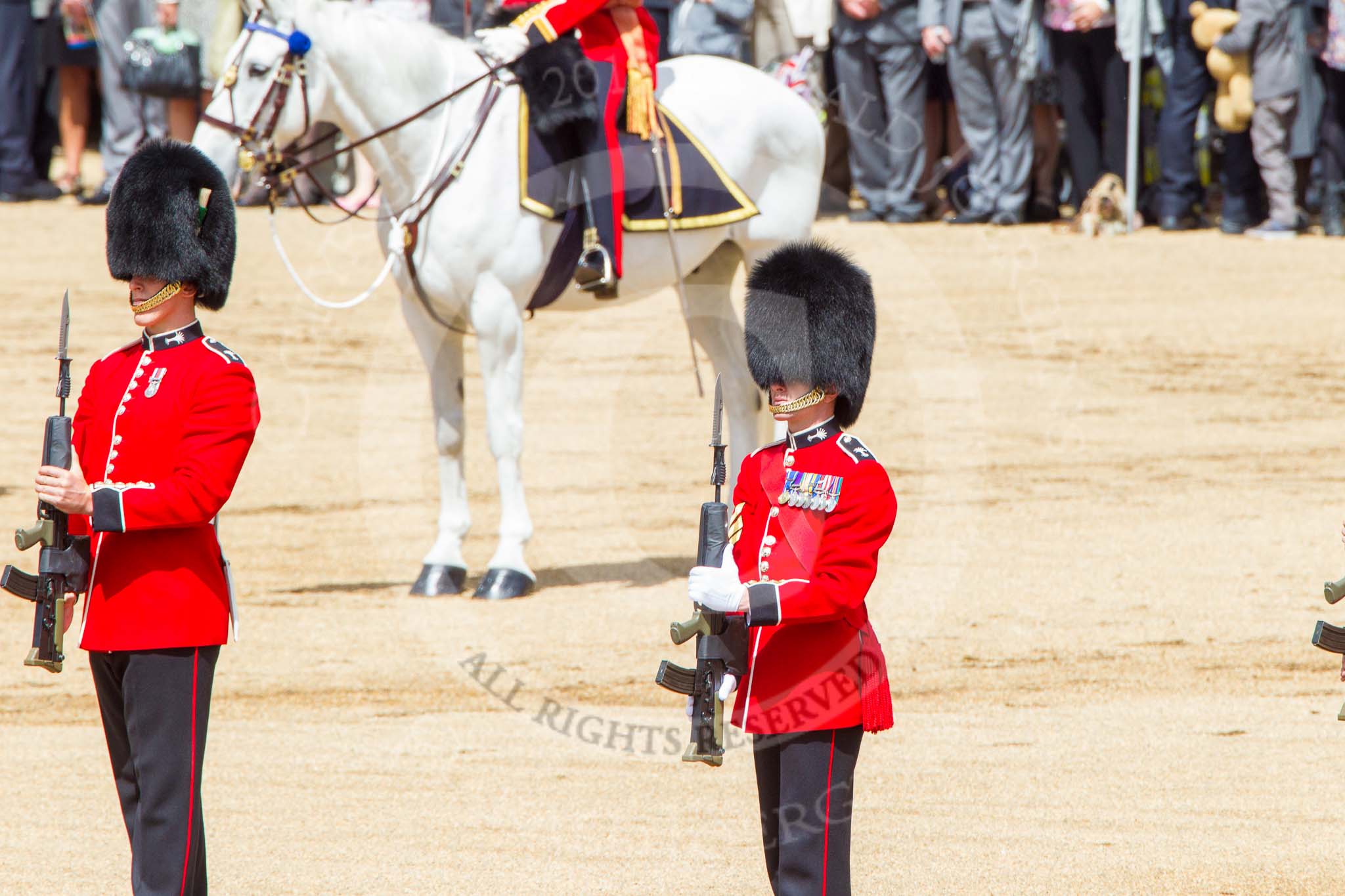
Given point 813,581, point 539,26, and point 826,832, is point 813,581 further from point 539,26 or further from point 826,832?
point 539,26

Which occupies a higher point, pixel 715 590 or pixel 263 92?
pixel 263 92

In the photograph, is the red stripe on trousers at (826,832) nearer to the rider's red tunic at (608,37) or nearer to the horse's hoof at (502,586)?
the horse's hoof at (502,586)

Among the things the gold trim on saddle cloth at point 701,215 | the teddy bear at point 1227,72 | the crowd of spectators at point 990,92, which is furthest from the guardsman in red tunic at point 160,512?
the teddy bear at point 1227,72

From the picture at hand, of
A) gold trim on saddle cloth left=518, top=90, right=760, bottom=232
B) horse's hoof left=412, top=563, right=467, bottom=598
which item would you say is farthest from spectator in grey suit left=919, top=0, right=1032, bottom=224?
horse's hoof left=412, top=563, right=467, bottom=598

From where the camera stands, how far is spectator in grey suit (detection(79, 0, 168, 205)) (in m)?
16.3

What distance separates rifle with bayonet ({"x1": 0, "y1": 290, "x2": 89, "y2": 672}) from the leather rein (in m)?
3.75

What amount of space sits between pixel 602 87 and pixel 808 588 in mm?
4632

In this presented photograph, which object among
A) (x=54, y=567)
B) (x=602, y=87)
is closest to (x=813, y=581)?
(x=54, y=567)

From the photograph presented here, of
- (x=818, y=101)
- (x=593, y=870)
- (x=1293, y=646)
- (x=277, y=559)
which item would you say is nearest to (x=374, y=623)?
(x=277, y=559)

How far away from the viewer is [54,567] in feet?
14.2

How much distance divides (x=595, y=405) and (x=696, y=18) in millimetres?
4115

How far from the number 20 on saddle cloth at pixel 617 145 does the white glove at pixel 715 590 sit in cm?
433

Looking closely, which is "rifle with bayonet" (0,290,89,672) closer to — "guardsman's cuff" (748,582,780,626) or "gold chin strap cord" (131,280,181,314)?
"gold chin strap cord" (131,280,181,314)

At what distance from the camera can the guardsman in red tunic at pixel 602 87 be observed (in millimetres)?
8281
